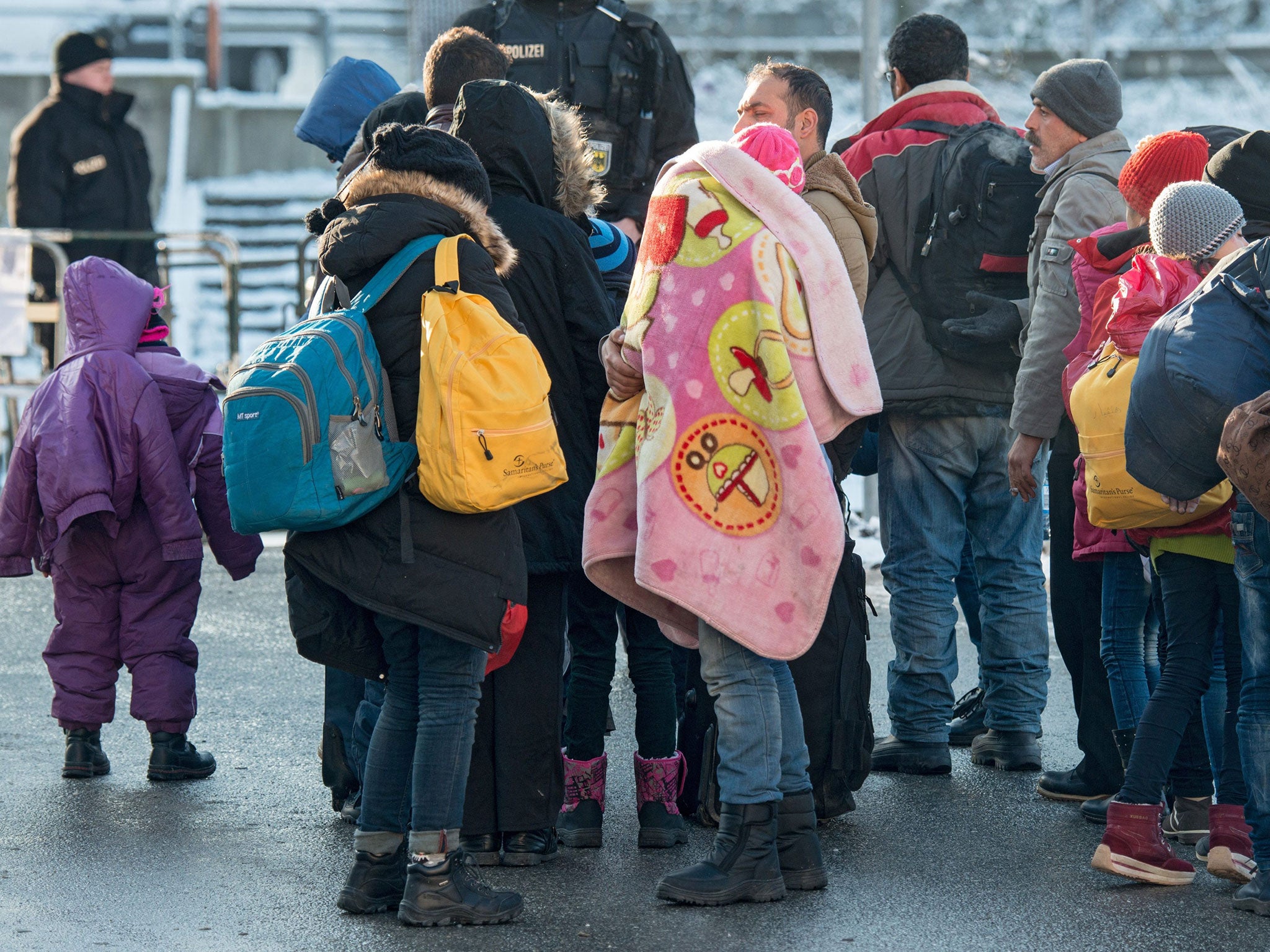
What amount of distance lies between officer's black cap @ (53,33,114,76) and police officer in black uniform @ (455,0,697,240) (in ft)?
15.0

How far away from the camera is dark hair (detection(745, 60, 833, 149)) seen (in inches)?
206

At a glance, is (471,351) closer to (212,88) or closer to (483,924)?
(483,924)

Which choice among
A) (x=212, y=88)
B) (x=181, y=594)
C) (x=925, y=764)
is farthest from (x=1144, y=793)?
(x=212, y=88)

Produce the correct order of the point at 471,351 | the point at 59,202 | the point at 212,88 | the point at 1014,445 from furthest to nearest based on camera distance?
the point at 212,88 < the point at 59,202 < the point at 1014,445 < the point at 471,351

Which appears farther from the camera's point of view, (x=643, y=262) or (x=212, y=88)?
(x=212, y=88)

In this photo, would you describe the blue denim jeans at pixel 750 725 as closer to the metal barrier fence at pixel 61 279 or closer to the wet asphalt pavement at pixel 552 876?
the wet asphalt pavement at pixel 552 876

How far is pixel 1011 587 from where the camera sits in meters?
5.65

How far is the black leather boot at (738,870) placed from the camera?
13.9 ft

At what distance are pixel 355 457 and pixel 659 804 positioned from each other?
1.44m

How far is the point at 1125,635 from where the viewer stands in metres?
5.00

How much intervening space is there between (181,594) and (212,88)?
61.7 ft

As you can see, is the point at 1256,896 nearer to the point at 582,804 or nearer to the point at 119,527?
the point at 582,804

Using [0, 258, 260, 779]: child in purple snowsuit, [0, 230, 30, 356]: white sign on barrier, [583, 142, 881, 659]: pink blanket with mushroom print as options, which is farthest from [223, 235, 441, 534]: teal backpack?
[0, 230, 30, 356]: white sign on barrier

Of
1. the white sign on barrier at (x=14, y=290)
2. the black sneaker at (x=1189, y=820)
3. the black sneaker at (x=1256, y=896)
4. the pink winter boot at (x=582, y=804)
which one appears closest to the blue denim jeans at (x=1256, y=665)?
the black sneaker at (x=1256, y=896)
